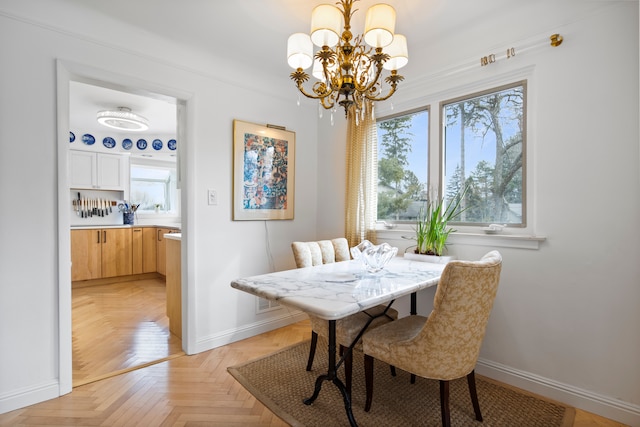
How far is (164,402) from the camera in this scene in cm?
190

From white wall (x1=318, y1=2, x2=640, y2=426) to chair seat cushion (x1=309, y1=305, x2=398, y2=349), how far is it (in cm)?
80

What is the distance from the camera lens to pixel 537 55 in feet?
6.61

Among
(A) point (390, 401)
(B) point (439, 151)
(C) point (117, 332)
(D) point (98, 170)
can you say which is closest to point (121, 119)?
(D) point (98, 170)

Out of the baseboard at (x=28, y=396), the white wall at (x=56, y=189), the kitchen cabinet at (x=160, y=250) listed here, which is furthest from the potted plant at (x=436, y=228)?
the kitchen cabinet at (x=160, y=250)

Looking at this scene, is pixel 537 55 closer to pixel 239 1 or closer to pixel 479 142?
pixel 479 142

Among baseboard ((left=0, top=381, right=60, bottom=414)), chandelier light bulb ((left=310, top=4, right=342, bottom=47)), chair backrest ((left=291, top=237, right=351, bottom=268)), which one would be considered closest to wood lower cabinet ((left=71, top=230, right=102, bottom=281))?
baseboard ((left=0, top=381, right=60, bottom=414))

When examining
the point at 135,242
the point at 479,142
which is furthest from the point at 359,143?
the point at 135,242

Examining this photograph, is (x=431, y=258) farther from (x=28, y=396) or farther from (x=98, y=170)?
(x=98, y=170)

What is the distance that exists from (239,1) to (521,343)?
8.98ft

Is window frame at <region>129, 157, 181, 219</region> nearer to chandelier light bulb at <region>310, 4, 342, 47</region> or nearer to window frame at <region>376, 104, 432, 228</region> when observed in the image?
window frame at <region>376, 104, 432, 228</region>

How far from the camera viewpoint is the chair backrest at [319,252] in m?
2.24

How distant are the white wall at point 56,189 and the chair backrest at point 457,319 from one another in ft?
5.81

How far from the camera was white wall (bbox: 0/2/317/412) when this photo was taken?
5.99ft

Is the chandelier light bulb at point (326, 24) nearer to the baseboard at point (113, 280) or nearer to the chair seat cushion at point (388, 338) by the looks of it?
the chair seat cushion at point (388, 338)
